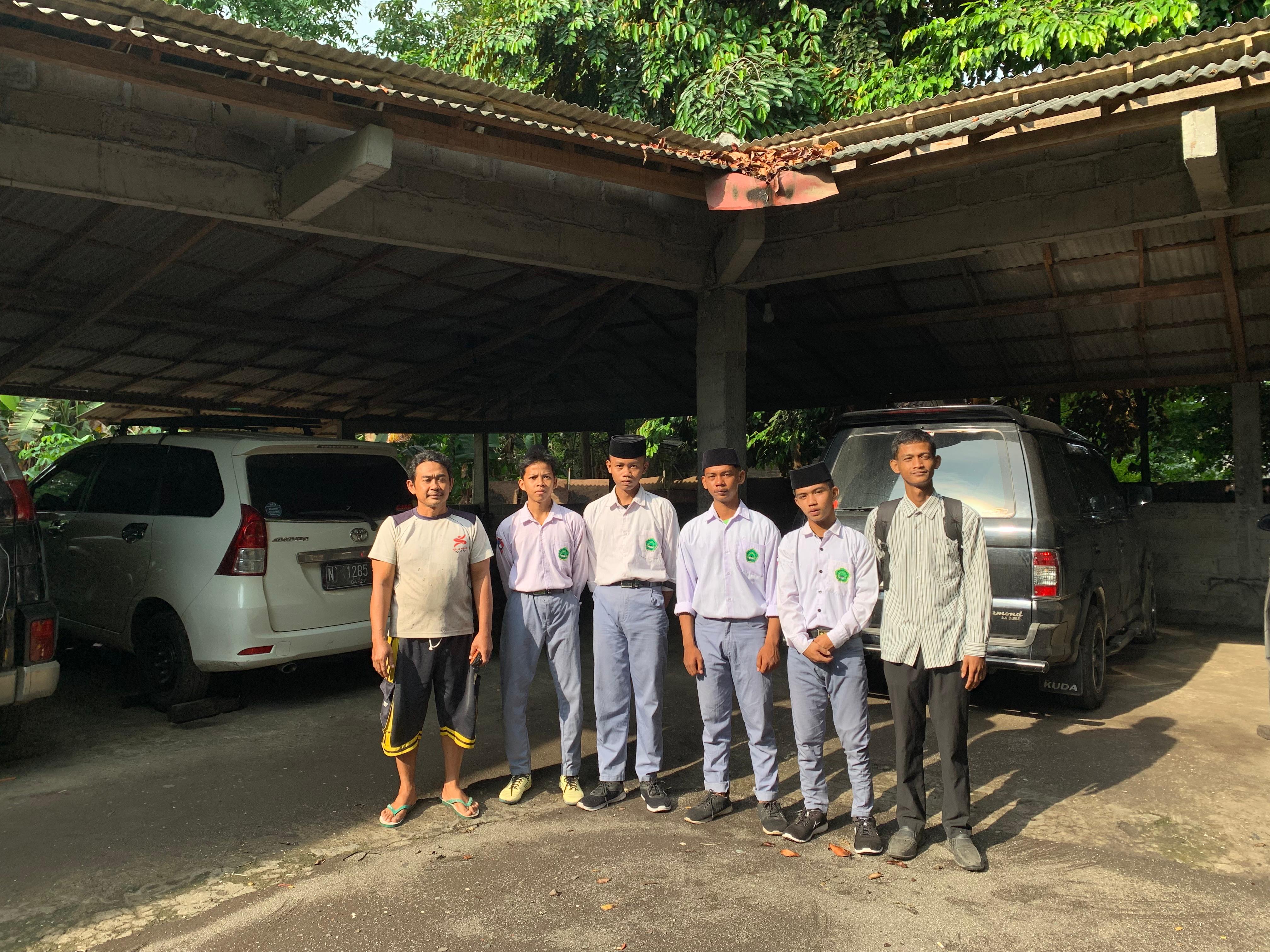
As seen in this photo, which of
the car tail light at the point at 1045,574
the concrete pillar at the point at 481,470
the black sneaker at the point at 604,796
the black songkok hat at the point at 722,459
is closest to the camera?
the black songkok hat at the point at 722,459

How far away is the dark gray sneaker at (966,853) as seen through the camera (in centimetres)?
371

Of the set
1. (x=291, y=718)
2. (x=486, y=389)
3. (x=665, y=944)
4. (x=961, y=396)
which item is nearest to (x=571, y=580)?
(x=665, y=944)

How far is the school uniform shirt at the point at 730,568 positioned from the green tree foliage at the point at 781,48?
795cm

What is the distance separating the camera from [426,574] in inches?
168

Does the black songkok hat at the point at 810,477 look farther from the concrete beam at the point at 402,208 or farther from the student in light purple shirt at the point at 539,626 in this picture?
the concrete beam at the point at 402,208

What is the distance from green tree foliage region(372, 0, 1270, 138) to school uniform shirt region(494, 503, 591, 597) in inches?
315

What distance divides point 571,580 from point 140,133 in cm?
396

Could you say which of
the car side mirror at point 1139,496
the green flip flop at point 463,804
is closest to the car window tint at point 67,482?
the green flip flop at point 463,804

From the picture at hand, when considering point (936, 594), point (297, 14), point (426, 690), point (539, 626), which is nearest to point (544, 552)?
point (539, 626)

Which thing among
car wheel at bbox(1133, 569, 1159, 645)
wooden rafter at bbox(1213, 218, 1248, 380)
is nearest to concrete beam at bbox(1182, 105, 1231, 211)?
wooden rafter at bbox(1213, 218, 1248, 380)

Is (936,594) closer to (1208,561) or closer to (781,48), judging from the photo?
(1208,561)

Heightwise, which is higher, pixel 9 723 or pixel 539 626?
pixel 539 626

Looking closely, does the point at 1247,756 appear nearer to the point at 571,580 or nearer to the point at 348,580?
the point at 571,580

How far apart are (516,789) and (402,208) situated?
167 inches
